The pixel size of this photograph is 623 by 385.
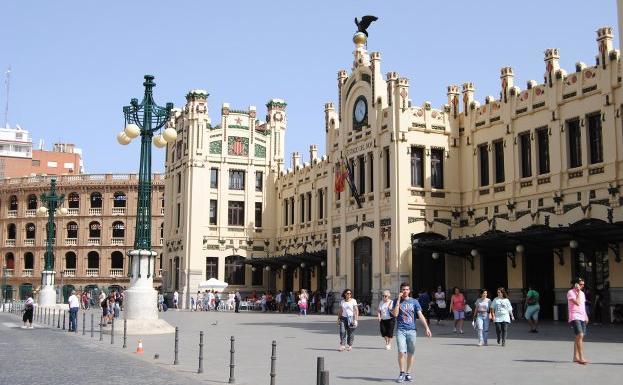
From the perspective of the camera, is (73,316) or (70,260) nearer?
(73,316)

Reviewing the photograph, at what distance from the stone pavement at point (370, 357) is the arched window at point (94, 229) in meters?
59.0

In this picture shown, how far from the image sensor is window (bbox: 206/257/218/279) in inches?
2322

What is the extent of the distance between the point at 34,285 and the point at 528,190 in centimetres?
6446

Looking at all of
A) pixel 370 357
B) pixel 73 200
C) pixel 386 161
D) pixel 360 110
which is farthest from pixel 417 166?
pixel 73 200

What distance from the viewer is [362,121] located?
42.8 meters

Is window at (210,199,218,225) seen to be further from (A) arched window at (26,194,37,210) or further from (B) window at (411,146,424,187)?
(A) arched window at (26,194,37,210)

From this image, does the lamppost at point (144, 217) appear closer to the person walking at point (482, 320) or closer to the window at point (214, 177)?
the person walking at point (482, 320)

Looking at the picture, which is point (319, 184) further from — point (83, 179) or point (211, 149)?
point (83, 179)

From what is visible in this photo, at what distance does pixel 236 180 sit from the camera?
60594mm

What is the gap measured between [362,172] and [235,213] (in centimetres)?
2006

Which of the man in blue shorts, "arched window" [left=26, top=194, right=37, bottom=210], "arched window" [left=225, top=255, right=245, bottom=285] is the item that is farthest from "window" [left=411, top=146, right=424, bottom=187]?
"arched window" [left=26, top=194, right=37, bottom=210]

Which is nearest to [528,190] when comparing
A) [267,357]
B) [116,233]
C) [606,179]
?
[606,179]

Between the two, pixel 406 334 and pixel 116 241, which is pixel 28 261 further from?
pixel 406 334

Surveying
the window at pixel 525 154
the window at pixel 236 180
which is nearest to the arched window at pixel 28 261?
the window at pixel 236 180
